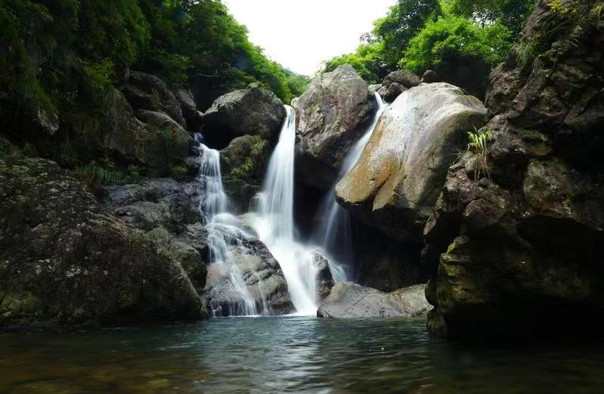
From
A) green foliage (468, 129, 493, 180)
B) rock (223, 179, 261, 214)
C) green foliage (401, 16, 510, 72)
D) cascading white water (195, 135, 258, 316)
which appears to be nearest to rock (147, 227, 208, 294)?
cascading white water (195, 135, 258, 316)

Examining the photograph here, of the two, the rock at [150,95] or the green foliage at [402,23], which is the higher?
the green foliage at [402,23]

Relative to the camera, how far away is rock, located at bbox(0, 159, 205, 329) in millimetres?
7485

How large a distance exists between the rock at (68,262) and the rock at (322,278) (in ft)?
19.8

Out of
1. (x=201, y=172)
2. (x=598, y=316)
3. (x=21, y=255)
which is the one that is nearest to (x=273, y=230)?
(x=201, y=172)

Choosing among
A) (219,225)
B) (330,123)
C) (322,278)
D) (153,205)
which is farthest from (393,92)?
(153,205)

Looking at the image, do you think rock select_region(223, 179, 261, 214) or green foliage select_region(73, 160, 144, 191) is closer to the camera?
green foliage select_region(73, 160, 144, 191)

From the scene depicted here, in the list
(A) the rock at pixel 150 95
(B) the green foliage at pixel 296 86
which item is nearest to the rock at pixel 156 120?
(A) the rock at pixel 150 95

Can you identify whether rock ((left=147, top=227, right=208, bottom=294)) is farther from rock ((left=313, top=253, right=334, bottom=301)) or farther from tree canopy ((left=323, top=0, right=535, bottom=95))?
tree canopy ((left=323, top=0, right=535, bottom=95))

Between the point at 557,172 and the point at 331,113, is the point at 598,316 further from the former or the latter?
the point at 331,113

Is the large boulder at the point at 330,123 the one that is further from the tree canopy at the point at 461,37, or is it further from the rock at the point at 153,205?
the rock at the point at 153,205

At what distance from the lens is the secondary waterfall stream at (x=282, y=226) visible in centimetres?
1405

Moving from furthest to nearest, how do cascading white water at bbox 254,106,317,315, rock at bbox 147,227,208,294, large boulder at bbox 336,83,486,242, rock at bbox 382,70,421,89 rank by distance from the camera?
rock at bbox 382,70,421,89, cascading white water at bbox 254,106,317,315, large boulder at bbox 336,83,486,242, rock at bbox 147,227,208,294

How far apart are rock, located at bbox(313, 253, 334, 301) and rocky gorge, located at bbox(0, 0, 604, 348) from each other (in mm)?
66

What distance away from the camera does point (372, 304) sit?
11750 mm
